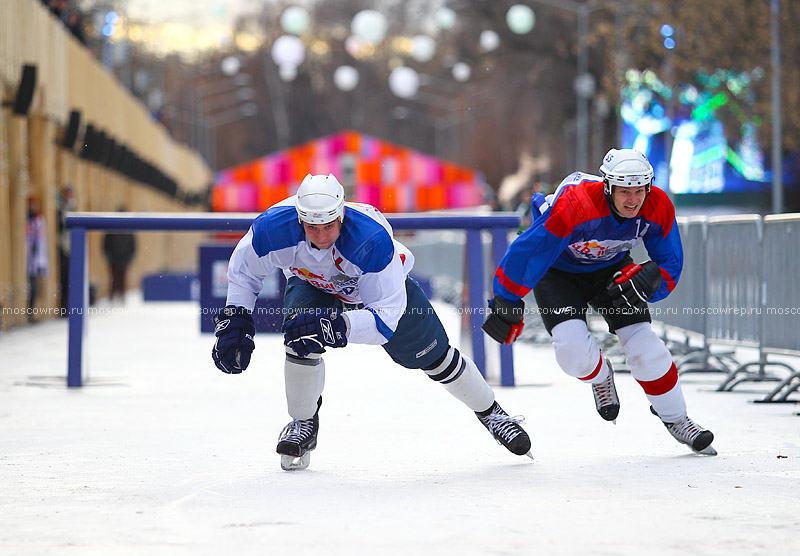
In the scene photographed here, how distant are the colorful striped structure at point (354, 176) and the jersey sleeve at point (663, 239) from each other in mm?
47707

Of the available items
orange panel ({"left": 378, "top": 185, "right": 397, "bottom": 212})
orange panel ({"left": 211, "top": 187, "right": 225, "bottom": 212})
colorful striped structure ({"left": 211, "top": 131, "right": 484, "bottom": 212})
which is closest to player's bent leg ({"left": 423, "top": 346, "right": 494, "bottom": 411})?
orange panel ({"left": 378, "top": 185, "right": 397, "bottom": 212})

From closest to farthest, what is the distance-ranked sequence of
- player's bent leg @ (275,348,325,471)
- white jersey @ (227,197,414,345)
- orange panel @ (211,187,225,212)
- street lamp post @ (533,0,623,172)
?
white jersey @ (227,197,414,345) → player's bent leg @ (275,348,325,471) → street lamp post @ (533,0,623,172) → orange panel @ (211,187,225,212)

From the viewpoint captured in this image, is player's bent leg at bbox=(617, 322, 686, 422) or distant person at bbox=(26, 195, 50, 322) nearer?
player's bent leg at bbox=(617, 322, 686, 422)

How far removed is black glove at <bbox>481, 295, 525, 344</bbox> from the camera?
7.79 metres

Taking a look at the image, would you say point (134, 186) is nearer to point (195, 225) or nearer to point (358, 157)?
point (358, 157)

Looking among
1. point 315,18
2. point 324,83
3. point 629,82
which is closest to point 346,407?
point 629,82

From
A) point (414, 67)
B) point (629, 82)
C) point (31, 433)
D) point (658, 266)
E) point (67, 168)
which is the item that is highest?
point (414, 67)

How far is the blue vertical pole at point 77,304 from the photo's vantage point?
11.9 meters

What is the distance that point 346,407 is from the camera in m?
10.5

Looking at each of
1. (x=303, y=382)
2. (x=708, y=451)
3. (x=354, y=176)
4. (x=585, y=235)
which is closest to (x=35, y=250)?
(x=303, y=382)

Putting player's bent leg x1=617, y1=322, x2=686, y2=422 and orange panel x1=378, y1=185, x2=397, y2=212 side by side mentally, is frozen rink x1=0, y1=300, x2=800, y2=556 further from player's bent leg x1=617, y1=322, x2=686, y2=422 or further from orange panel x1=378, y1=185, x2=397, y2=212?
orange panel x1=378, y1=185, x2=397, y2=212

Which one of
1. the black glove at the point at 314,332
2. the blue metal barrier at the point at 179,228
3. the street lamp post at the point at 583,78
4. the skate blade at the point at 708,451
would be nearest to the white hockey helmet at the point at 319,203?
the black glove at the point at 314,332

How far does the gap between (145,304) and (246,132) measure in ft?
221

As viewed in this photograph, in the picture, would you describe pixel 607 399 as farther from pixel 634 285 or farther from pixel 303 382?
pixel 303 382
